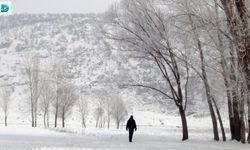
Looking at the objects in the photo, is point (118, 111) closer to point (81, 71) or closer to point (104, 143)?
point (104, 143)

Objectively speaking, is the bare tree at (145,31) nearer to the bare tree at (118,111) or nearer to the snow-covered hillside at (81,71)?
the snow-covered hillside at (81,71)

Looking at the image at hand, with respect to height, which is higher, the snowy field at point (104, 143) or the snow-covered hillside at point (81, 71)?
the snow-covered hillside at point (81, 71)

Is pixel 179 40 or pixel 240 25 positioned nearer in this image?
pixel 240 25

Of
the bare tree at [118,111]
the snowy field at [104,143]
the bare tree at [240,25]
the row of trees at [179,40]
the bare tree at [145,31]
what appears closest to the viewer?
the bare tree at [240,25]

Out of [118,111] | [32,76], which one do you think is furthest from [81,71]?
[32,76]

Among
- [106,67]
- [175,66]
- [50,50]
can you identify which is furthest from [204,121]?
[50,50]

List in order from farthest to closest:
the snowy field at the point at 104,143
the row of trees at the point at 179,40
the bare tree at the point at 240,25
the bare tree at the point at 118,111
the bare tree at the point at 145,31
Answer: the bare tree at the point at 118,111, the bare tree at the point at 145,31, the snowy field at the point at 104,143, the row of trees at the point at 179,40, the bare tree at the point at 240,25

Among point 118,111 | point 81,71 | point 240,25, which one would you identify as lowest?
point 118,111

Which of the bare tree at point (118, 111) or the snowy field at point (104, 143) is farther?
the bare tree at point (118, 111)

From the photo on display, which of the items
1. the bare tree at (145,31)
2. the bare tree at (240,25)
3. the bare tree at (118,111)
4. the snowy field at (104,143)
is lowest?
the snowy field at (104,143)

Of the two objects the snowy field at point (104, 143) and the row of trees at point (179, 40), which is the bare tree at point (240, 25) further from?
the snowy field at point (104, 143)

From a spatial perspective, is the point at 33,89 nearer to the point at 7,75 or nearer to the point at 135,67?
the point at 135,67

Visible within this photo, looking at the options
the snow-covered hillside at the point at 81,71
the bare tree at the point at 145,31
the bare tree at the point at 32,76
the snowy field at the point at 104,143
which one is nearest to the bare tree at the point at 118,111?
the snow-covered hillside at the point at 81,71

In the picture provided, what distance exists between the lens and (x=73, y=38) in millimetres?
188000
